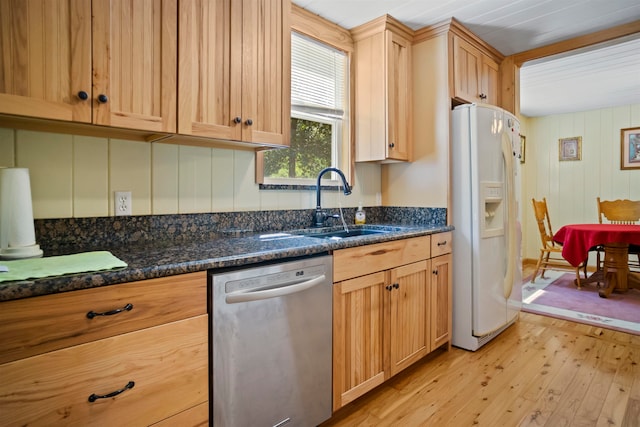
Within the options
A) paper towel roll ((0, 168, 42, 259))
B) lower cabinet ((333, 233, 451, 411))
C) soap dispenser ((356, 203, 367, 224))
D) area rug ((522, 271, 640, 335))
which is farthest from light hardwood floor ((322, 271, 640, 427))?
paper towel roll ((0, 168, 42, 259))

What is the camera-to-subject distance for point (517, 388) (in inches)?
83.3

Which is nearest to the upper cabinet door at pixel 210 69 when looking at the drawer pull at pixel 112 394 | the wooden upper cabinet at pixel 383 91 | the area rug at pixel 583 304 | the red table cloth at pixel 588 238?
the drawer pull at pixel 112 394

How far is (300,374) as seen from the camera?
1543 mm

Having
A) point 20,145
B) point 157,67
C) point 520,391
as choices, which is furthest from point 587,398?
point 20,145

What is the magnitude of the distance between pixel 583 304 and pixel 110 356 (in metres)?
4.28

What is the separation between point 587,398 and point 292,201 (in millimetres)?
2045

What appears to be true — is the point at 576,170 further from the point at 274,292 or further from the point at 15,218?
the point at 15,218

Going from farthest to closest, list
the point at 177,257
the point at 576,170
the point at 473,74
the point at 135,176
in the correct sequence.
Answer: the point at 576,170
the point at 473,74
the point at 135,176
the point at 177,257

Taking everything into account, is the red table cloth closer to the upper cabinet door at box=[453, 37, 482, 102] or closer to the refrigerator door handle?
the refrigerator door handle

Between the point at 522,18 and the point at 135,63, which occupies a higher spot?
the point at 522,18

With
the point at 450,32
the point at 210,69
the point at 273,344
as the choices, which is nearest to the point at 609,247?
the point at 450,32

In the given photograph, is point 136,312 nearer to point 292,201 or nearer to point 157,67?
point 157,67

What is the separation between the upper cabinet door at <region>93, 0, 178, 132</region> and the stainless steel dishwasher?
696mm

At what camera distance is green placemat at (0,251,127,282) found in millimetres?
938
